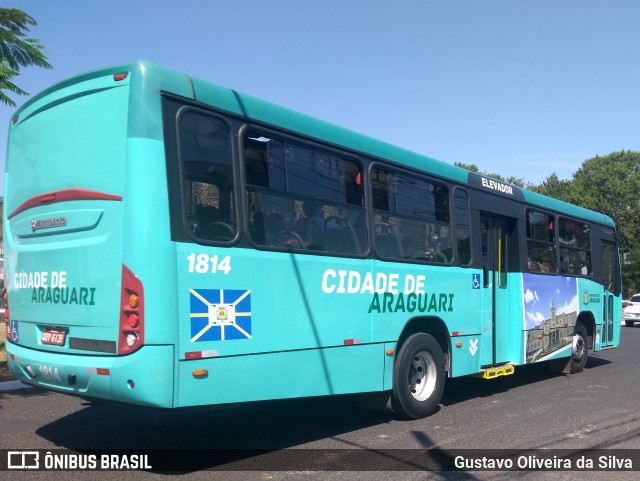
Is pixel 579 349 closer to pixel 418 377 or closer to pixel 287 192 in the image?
pixel 418 377

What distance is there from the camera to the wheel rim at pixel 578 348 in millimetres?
12175

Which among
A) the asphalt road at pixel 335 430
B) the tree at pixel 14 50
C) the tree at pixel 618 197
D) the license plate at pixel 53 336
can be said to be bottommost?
the asphalt road at pixel 335 430

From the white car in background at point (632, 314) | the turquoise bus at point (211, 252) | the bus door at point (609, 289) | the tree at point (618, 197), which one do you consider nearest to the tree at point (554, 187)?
the tree at point (618, 197)

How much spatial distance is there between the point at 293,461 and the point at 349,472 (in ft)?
2.01

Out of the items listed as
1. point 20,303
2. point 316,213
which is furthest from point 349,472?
point 20,303

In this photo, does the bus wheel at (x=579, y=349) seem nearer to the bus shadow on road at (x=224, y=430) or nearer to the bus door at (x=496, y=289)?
the bus door at (x=496, y=289)

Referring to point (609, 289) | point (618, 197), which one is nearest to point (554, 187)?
point (618, 197)

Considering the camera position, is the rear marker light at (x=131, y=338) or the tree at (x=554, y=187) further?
the tree at (x=554, y=187)

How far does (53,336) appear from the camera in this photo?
5730mm

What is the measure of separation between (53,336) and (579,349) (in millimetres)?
10090

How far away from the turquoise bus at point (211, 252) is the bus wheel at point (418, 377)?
23 millimetres

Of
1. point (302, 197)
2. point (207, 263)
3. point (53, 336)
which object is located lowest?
point (53, 336)

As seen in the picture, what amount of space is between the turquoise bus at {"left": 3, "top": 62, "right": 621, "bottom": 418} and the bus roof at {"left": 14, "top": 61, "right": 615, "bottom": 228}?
0.06 ft

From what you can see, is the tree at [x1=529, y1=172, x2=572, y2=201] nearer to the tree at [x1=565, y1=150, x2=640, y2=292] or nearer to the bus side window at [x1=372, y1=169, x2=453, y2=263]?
the tree at [x1=565, y1=150, x2=640, y2=292]
